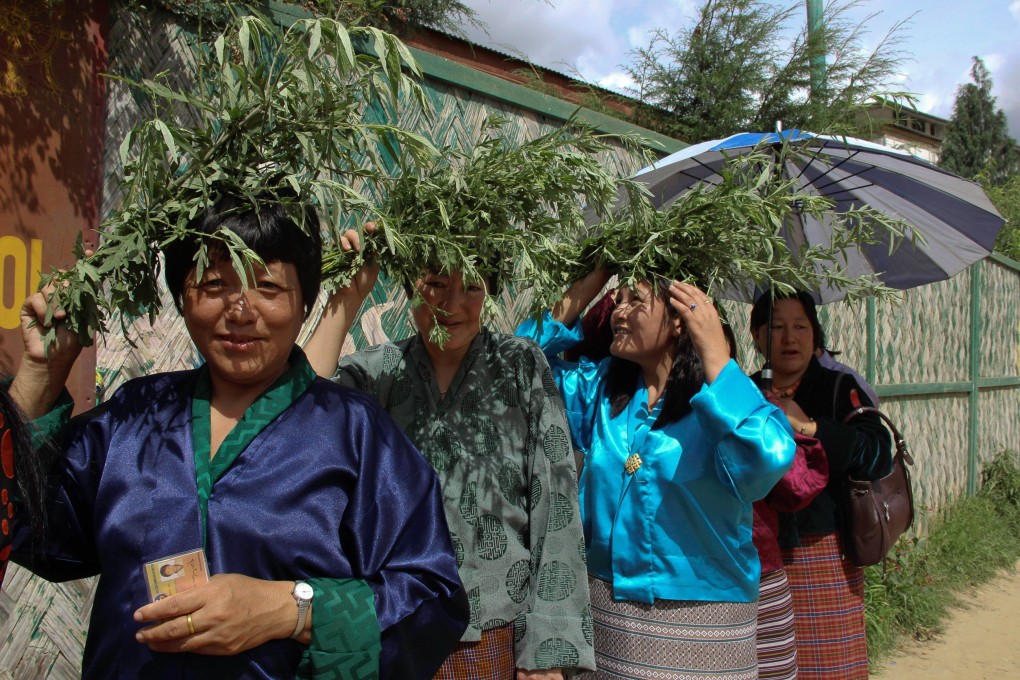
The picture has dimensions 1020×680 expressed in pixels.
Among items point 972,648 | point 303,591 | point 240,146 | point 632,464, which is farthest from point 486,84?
point 972,648

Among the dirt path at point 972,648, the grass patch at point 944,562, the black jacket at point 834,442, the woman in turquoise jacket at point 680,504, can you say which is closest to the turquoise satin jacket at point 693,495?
the woman in turquoise jacket at point 680,504

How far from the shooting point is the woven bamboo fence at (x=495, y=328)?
228 centimetres

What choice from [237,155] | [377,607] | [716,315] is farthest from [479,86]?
[377,607]

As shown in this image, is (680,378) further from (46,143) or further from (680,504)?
(46,143)

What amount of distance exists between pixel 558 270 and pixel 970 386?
801 centimetres

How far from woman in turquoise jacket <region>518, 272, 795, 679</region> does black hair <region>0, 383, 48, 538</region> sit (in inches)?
51.3

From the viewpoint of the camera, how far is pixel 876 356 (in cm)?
691

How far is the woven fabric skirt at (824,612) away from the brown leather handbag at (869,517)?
7 cm

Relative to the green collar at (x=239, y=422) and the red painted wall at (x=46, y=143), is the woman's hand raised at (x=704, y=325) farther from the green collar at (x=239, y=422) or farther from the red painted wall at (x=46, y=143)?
the red painted wall at (x=46, y=143)

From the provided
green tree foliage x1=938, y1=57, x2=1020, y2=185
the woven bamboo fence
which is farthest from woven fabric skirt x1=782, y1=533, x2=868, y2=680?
green tree foliage x1=938, y1=57, x2=1020, y2=185

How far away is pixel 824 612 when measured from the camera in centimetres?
305

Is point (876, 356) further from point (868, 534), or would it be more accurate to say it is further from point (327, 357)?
point (327, 357)

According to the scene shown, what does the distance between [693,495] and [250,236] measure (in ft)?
4.64

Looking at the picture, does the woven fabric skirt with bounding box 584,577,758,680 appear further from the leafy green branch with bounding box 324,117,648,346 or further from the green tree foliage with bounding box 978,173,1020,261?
the green tree foliage with bounding box 978,173,1020,261
